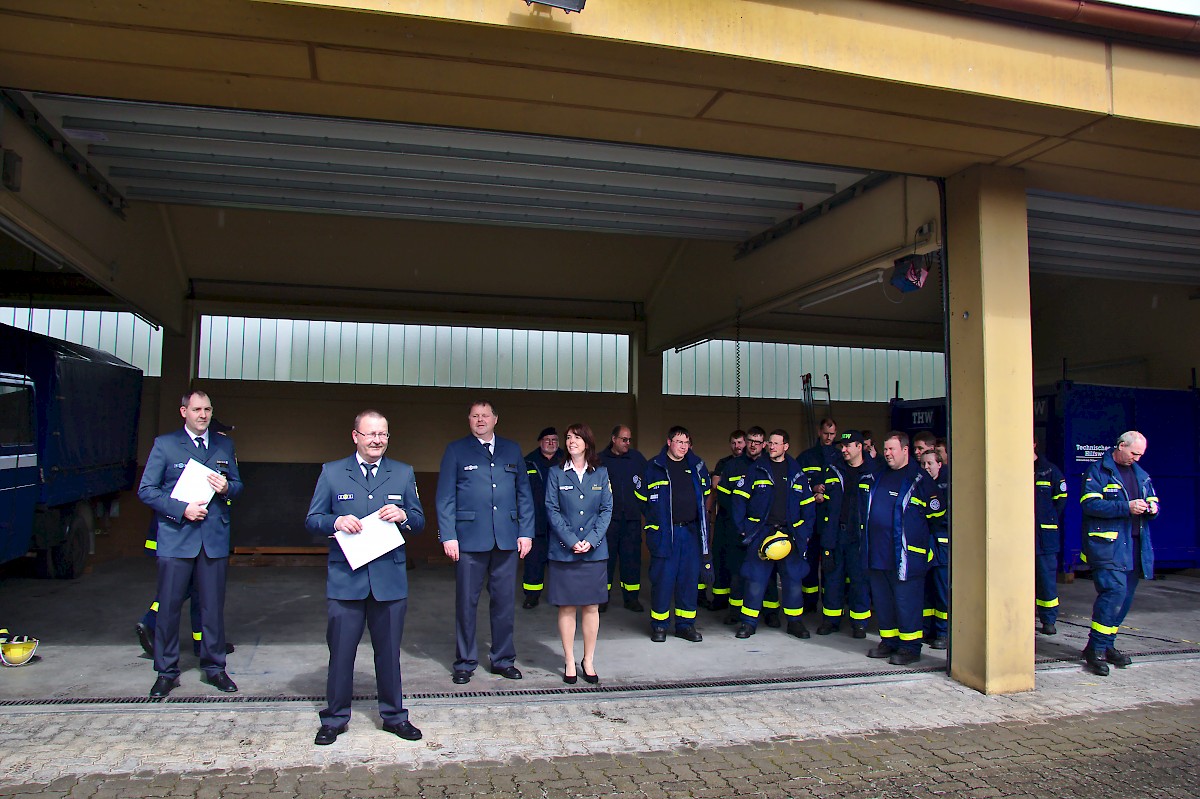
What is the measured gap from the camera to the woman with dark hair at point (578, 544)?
5453 mm

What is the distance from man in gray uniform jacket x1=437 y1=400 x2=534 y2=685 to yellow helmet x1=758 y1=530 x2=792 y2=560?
2.24 metres

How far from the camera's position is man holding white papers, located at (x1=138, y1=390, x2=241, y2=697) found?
196 inches

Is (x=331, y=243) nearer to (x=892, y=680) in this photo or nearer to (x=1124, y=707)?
(x=892, y=680)

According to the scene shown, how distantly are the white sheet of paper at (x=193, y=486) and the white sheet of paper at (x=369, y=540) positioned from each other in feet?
4.33

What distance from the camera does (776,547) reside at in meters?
6.83

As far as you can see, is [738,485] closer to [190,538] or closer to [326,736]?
[326,736]

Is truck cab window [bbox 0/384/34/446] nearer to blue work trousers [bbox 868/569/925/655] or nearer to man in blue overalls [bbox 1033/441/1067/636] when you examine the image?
blue work trousers [bbox 868/569/925/655]

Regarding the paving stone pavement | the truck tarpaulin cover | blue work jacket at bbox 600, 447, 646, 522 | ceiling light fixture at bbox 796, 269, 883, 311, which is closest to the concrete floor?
the paving stone pavement

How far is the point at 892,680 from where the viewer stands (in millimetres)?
5691

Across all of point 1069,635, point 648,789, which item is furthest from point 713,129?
point 1069,635

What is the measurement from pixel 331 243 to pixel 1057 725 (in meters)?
9.72

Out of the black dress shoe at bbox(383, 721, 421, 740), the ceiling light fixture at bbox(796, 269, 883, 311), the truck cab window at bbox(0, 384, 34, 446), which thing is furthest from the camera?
the ceiling light fixture at bbox(796, 269, 883, 311)

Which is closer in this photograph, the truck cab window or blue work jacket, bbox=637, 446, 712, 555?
blue work jacket, bbox=637, 446, 712, 555

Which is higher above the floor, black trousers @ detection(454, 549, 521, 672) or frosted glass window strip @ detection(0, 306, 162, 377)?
frosted glass window strip @ detection(0, 306, 162, 377)
